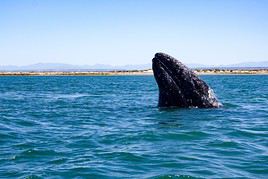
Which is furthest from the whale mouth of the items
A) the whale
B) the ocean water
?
the ocean water

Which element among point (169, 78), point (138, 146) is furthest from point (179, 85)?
point (138, 146)

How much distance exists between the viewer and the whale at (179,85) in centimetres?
1521

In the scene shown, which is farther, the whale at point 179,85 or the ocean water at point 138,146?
the whale at point 179,85

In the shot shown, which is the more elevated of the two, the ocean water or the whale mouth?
the whale mouth

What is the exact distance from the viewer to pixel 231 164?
809 cm

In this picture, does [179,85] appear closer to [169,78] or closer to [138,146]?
[169,78]

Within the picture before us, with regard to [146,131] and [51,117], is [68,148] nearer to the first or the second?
[146,131]

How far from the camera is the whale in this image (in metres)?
15.2

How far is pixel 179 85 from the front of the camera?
15.2 meters

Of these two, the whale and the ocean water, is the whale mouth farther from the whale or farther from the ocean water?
the ocean water

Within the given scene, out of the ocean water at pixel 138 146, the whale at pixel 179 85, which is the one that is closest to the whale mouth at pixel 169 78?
the whale at pixel 179 85

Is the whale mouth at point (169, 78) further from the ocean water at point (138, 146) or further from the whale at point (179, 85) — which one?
the ocean water at point (138, 146)

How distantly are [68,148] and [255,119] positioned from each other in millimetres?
6978

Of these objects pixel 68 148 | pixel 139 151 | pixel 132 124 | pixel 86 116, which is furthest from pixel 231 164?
pixel 86 116
